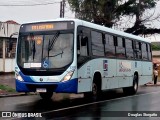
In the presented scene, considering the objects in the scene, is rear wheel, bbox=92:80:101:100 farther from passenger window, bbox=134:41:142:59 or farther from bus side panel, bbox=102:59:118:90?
passenger window, bbox=134:41:142:59

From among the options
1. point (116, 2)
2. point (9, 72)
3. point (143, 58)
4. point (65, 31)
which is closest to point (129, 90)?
point (143, 58)

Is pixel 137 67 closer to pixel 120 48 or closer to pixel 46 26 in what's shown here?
pixel 120 48

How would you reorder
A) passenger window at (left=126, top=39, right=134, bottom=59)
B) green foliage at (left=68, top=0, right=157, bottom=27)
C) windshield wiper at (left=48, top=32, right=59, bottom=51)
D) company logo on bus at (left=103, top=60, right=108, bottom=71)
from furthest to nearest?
green foliage at (left=68, top=0, right=157, bottom=27) → passenger window at (left=126, top=39, right=134, bottom=59) → company logo on bus at (left=103, top=60, right=108, bottom=71) → windshield wiper at (left=48, top=32, right=59, bottom=51)

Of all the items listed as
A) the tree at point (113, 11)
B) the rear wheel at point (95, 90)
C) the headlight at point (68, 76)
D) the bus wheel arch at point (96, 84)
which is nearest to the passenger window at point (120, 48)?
the bus wheel arch at point (96, 84)

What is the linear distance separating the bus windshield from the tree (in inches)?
1034

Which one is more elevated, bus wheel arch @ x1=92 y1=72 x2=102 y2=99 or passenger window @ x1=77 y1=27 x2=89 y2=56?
passenger window @ x1=77 y1=27 x2=89 y2=56

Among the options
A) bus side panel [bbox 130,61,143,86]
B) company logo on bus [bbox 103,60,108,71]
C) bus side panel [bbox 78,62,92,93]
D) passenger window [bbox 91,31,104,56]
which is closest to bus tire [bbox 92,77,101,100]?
bus side panel [bbox 78,62,92,93]

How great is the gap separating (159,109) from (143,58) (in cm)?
990

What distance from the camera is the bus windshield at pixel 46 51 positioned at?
14664mm

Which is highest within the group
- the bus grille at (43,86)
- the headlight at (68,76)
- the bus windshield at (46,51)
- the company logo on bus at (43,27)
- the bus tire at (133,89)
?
the company logo on bus at (43,27)

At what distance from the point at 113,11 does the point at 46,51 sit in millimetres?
27966

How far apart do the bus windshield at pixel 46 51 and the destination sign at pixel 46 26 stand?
0.20 meters

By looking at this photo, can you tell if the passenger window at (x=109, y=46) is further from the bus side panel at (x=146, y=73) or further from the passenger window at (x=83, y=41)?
the bus side panel at (x=146, y=73)

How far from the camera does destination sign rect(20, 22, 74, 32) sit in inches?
593
